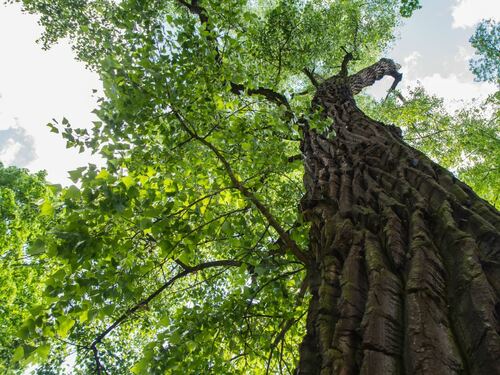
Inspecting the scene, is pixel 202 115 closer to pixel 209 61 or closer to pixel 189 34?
pixel 209 61

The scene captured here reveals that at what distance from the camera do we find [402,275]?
1939mm

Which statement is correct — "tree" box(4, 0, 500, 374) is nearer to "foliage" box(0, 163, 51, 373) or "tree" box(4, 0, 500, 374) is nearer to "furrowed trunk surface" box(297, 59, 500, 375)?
"furrowed trunk surface" box(297, 59, 500, 375)

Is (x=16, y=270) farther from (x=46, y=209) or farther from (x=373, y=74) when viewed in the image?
(x=373, y=74)

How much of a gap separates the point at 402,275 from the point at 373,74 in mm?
10095

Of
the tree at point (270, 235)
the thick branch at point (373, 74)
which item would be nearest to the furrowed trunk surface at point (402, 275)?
the tree at point (270, 235)

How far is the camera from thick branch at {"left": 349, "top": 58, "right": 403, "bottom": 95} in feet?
32.1

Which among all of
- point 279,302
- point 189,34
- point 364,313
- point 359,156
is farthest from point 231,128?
point 364,313

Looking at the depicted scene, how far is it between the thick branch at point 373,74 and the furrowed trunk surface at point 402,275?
22.4 feet

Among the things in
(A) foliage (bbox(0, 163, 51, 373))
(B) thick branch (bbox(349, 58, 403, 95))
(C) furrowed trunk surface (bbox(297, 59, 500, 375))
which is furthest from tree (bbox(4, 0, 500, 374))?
(A) foliage (bbox(0, 163, 51, 373))

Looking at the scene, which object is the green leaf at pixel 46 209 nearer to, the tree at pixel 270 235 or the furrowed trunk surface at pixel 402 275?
the tree at pixel 270 235

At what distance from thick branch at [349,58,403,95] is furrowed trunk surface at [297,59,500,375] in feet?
22.4

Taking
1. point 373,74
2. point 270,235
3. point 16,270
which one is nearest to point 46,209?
point 270,235

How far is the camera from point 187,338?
379cm

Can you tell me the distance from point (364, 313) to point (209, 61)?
149 inches
